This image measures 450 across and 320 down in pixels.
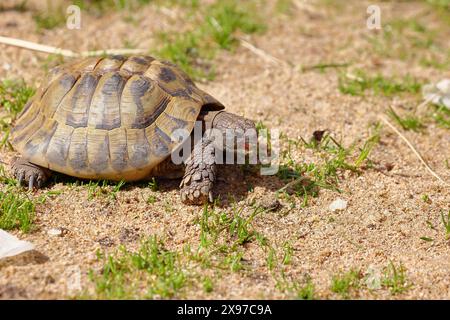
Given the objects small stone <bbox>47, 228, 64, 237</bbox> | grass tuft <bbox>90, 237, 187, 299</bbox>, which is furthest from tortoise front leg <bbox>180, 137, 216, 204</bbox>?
small stone <bbox>47, 228, 64, 237</bbox>

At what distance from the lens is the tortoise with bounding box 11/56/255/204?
432 centimetres

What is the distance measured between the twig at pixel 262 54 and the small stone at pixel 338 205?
230 cm

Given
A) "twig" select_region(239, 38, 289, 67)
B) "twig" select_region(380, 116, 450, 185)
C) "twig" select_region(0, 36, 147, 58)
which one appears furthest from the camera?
"twig" select_region(239, 38, 289, 67)

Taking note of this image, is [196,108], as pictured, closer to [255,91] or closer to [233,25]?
[255,91]

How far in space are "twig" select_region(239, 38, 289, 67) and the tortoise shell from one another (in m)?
2.06

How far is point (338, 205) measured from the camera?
4496 millimetres

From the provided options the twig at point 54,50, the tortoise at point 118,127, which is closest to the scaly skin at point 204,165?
the tortoise at point 118,127

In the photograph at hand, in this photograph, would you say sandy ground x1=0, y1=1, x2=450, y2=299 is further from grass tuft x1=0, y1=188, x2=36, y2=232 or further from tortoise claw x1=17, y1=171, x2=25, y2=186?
tortoise claw x1=17, y1=171, x2=25, y2=186

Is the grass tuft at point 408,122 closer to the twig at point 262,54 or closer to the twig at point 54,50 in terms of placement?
the twig at point 262,54

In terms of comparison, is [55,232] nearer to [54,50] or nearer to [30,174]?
[30,174]

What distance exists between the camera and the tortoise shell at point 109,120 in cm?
432

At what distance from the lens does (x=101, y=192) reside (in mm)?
4422

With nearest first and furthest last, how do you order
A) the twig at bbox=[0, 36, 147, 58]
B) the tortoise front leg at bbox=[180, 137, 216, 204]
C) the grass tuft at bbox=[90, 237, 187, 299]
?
the grass tuft at bbox=[90, 237, 187, 299] → the tortoise front leg at bbox=[180, 137, 216, 204] → the twig at bbox=[0, 36, 147, 58]
